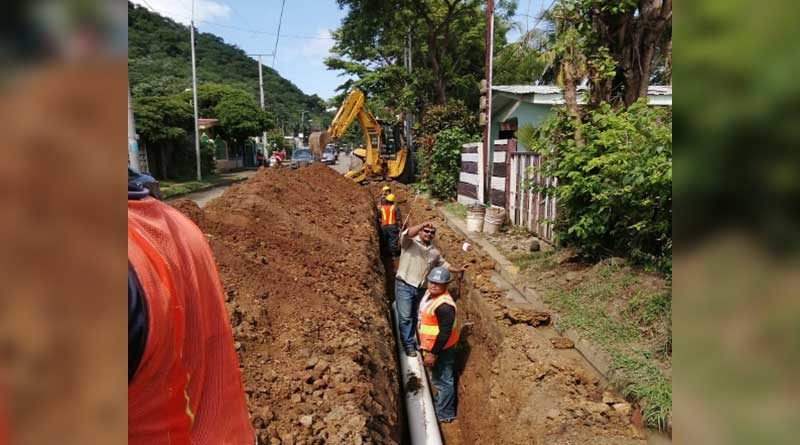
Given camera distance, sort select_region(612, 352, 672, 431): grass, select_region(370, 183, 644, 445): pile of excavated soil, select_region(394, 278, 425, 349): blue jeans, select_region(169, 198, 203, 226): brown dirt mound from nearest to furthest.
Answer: select_region(612, 352, 672, 431): grass
select_region(370, 183, 644, 445): pile of excavated soil
select_region(394, 278, 425, 349): blue jeans
select_region(169, 198, 203, 226): brown dirt mound

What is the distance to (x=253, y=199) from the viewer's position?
30.8ft

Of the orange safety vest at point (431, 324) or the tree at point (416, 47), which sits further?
the tree at point (416, 47)

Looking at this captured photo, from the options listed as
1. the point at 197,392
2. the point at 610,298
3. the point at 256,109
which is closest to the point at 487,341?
the point at 610,298

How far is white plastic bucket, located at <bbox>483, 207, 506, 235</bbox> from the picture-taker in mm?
9414

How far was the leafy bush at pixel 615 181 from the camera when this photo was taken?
14.3ft

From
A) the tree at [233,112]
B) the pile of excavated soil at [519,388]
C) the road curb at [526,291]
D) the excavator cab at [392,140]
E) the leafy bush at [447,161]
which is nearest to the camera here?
the pile of excavated soil at [519,388]

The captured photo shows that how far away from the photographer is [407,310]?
6.59 m

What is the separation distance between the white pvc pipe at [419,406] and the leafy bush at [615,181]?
2.58m

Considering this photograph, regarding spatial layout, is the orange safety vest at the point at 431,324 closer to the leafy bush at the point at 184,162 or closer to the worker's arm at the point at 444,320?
the worker's arm at the point at 444,320

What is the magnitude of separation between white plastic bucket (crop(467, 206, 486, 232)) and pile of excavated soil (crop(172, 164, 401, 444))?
229 cm

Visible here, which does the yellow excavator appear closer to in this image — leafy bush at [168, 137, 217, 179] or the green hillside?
the green hillside

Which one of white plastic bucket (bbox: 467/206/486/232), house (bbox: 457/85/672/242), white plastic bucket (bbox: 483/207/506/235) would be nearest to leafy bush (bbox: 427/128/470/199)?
house (bbox: 457/85/672/242)

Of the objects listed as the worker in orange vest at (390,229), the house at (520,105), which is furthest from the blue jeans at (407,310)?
the house at (520,105)
